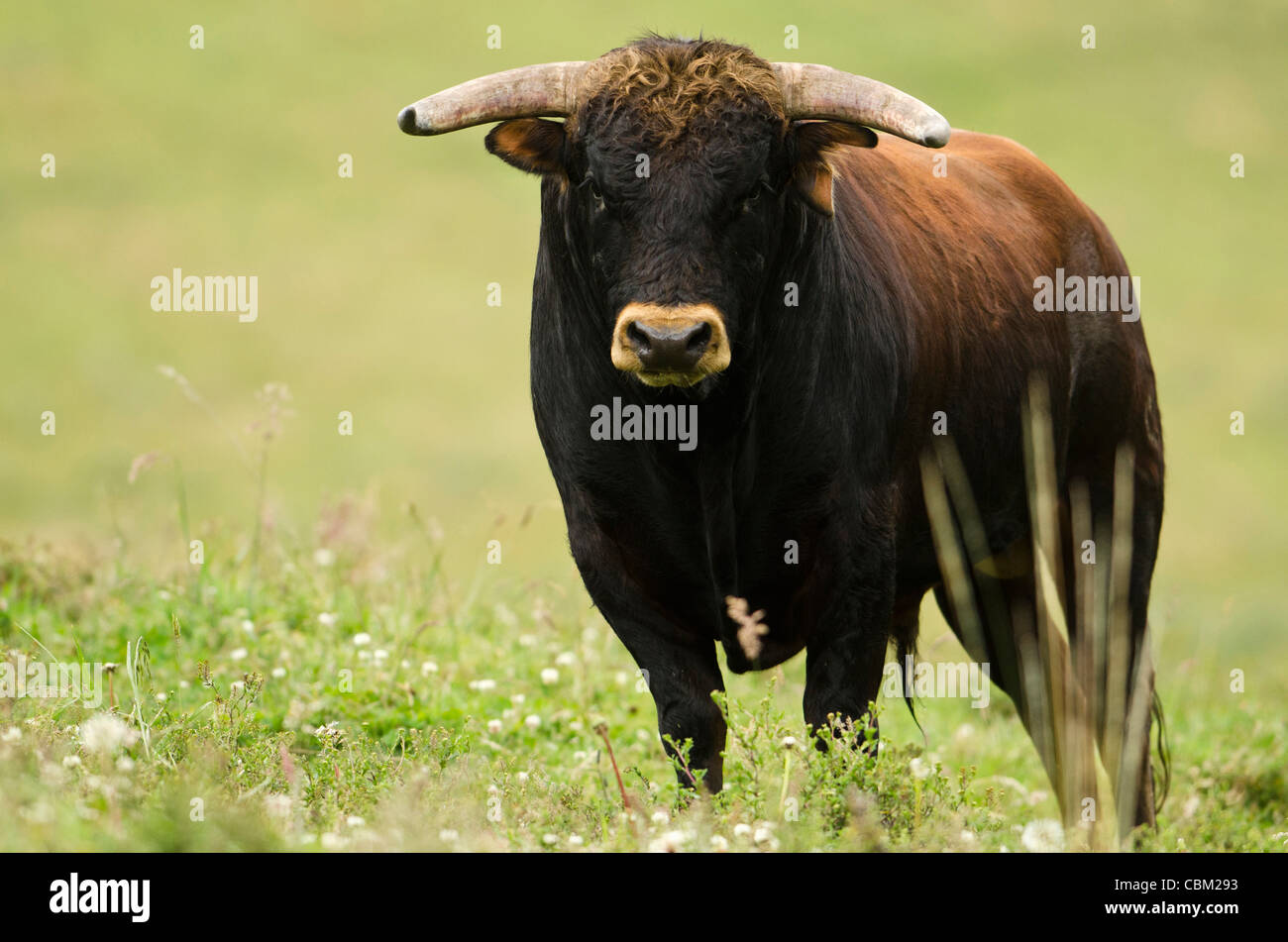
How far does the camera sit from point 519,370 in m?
28.1

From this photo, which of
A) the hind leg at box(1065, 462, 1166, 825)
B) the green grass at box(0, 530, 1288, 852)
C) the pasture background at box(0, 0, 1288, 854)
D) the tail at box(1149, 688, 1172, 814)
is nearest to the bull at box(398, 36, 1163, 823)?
the green grass at box(0, 530, 1288, 852)

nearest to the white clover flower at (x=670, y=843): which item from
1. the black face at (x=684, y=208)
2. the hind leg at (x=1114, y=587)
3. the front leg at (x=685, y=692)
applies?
the front leg at (x=685, y=692)

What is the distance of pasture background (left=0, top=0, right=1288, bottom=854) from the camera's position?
2345 cm

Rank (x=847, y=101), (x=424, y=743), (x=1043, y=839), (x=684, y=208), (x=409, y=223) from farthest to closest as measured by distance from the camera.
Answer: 1. (x=409, y=223)
2. (x=424, y=743)
3. (x=847, y=101)
4. (x=684, y=208)
5. (x=1043, y=839)

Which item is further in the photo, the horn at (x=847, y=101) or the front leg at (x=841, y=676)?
the front leg at (x=841, y=676)

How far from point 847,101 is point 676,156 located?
59 centimetres

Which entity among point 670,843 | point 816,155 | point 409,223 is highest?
point 409,223

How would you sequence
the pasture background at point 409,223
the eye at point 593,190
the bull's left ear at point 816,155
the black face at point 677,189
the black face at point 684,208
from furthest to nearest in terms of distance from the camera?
the pasture background at point 409,223
the bull's left ear at point 816,155
the eye at point 593,190
the black face at point 684,208
the black face at point 677,189

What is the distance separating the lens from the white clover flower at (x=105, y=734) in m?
4.49

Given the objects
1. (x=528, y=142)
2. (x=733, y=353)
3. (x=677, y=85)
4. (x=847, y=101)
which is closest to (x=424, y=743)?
(x=733, y=353)

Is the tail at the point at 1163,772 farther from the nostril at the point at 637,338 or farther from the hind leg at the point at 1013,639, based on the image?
the nostril at the point at 637,338

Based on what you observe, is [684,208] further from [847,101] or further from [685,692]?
[685,692]

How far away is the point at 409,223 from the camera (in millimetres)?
32969

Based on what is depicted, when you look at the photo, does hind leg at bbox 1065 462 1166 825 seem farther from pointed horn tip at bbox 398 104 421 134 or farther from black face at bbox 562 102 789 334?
pointed horn tip at bbox 398 104 421 134
